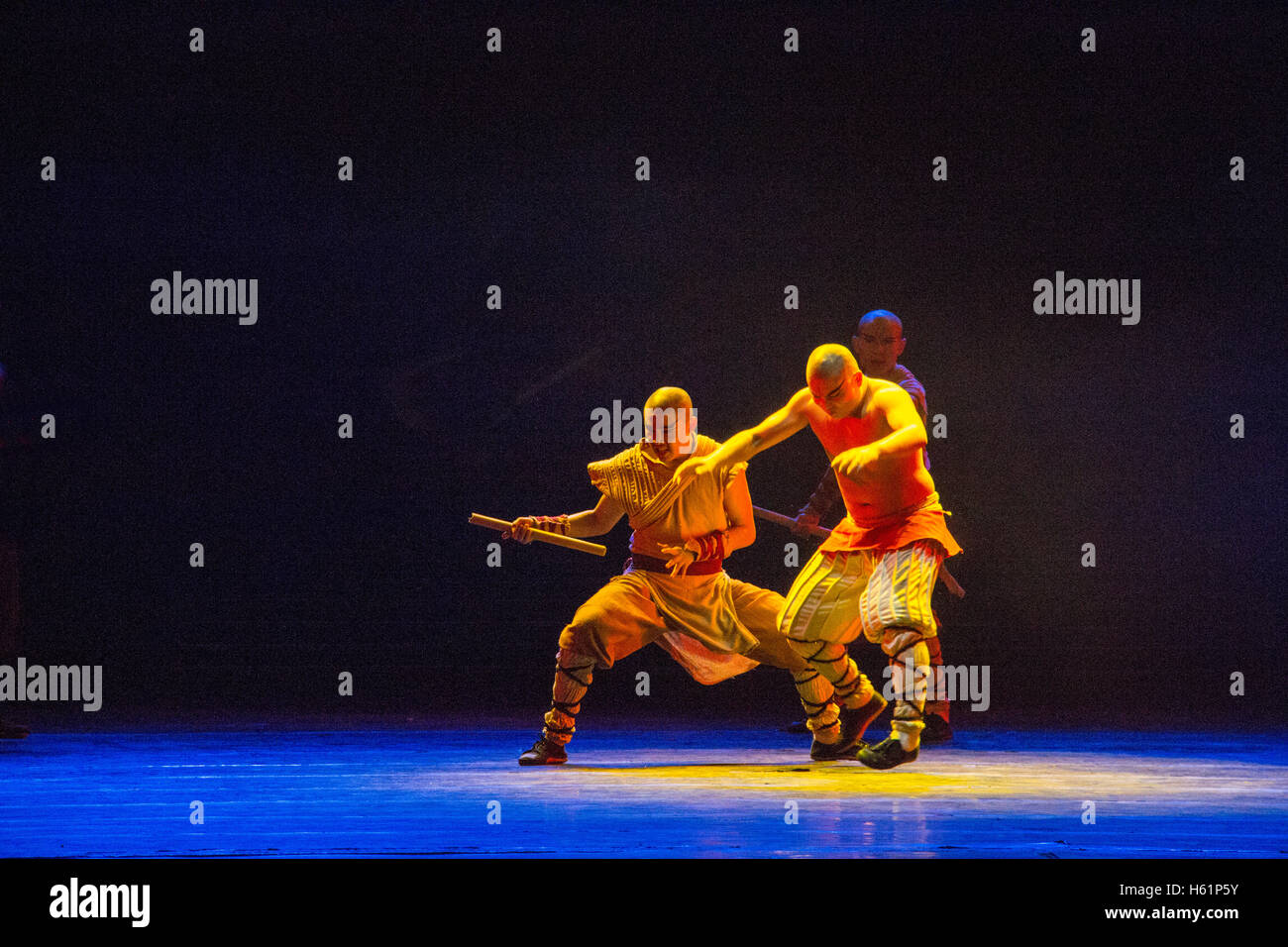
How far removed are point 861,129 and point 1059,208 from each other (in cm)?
100

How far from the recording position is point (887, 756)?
185 inches

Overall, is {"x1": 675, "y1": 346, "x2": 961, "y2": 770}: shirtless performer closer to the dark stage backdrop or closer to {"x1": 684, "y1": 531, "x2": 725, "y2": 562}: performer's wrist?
{"x1": 684, "y1": 531, "x2": 725, "y2": 562}: performer's wrist

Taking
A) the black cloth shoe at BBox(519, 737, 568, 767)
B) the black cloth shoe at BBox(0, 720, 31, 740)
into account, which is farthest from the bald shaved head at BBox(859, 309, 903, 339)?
the black cloth shoe at BBox(0, 720, 31, 740)

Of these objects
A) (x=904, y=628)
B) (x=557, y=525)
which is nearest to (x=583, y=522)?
(x=557, y=525)

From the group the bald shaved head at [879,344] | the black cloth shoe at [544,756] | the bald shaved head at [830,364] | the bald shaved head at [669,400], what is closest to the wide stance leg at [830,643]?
the bald shaved head at [830,364]

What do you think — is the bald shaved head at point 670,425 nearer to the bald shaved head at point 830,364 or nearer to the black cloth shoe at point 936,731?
the bald shaved head at point 830,364

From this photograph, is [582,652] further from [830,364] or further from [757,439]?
[830,364]

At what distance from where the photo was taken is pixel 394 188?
704 centimetres

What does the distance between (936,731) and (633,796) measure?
195cm

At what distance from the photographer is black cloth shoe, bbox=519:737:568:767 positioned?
16.5 ft

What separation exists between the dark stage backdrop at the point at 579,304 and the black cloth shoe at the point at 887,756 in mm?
2162
